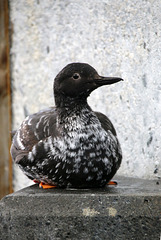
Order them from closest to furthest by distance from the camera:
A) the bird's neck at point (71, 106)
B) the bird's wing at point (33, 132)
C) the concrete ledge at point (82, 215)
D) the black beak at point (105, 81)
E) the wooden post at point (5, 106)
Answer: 1. the concrete ledge at point (82, 215)
2. the black beak at point (105, 81)
3. the bird's neck at point (71, 106)
4. the bird's wing at point (33, 132)
5. the wooden post at point (5, 106)

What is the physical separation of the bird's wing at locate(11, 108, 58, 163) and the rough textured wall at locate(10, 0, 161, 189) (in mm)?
664

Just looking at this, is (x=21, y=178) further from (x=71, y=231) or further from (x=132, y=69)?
(x=71, y=231)

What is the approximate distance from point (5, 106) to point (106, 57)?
169 centimetres

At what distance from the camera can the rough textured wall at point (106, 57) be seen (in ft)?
12.0

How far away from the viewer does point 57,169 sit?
127 inches

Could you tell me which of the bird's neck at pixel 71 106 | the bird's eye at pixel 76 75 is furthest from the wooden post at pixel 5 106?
the bird's eye at pixel 76 75

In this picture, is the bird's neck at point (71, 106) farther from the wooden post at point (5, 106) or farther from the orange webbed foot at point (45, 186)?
the wooden post at point (5, 106)

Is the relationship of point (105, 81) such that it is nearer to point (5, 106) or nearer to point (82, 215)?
point (82, 215)

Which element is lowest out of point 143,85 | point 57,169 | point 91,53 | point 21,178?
point 21,178

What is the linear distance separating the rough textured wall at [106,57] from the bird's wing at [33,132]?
664 millimetres

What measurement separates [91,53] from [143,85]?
82cm

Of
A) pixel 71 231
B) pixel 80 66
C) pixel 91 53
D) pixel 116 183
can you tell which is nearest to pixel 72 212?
pixel 71 231

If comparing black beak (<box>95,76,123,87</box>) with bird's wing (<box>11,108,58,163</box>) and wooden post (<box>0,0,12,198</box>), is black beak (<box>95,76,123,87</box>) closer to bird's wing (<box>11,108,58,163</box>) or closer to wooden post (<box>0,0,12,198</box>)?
bird's wing (<box>11,108,58,163</box>)

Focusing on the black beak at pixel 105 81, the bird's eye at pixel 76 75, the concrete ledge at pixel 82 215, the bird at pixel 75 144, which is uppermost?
the bird's eye at pixel 76 75
